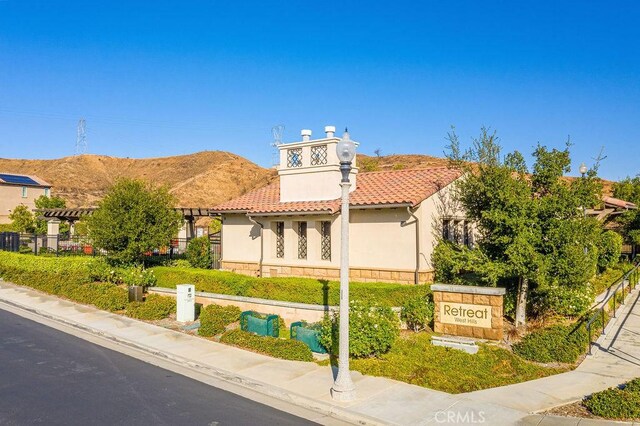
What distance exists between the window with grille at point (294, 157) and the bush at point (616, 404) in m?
14.2

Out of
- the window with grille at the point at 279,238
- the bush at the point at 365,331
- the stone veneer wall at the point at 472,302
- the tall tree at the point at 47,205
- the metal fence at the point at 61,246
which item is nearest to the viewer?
the bush at the point at 365,331

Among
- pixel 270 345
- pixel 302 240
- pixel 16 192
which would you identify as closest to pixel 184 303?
pixel 270 345

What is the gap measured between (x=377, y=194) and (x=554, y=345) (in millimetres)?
8514

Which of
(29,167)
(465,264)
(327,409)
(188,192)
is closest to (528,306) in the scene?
(465,264)

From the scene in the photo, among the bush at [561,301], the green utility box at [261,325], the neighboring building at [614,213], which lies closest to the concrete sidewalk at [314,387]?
the green utility box at [261,325]

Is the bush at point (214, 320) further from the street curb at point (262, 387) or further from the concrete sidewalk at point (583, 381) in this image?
the concrete sidewalk at point (583, 381)

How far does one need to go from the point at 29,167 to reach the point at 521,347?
120160 millimetres

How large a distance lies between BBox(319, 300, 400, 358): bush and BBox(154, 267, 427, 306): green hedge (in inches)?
78.2

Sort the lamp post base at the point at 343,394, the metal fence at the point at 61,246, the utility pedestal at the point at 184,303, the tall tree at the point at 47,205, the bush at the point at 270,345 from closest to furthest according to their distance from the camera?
1. the lamp post base at the point at 343,394
2. the bush at the point at 270,345
3. the utility pedestal at the point at 184,303
4. the metal fence at the point at 61,246
5. the tall tree at the point at 47,205

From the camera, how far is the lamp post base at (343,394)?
345 inches

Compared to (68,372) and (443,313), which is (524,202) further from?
(68,372)

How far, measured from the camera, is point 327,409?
8.62 metres

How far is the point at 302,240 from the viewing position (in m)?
19.8

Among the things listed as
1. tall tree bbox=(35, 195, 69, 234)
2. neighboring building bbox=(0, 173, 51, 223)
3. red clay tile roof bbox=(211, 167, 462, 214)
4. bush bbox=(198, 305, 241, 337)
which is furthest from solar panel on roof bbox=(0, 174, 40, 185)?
bush bbox=(198, 305, 241, 337)
